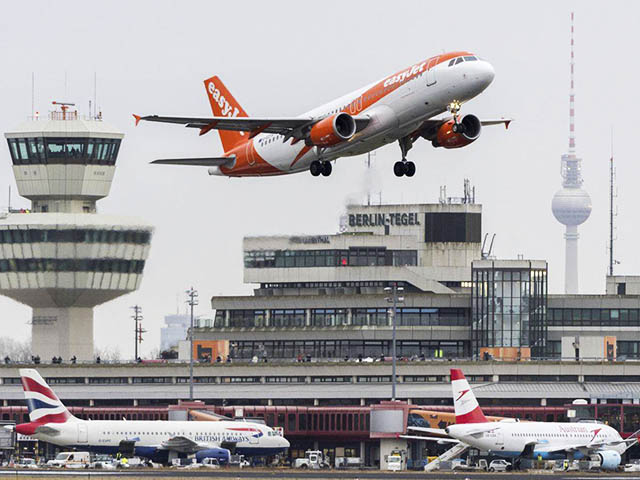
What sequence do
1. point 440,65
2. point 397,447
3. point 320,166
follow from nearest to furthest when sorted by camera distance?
point 440,65 < point 320,166 < point 397,447

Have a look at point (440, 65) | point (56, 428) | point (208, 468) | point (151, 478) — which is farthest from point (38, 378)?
point (440, 65)

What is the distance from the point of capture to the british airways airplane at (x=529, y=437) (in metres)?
163

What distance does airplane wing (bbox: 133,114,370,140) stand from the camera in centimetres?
12356

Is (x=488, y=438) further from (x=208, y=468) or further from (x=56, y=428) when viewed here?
(x=56, y=428)

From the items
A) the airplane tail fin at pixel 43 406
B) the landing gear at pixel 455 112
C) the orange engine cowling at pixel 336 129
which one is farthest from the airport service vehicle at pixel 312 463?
the landing gear at pixel 455 112

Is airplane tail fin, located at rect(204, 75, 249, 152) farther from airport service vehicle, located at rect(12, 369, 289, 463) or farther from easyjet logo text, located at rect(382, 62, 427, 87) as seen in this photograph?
easyjet logo text, located at rect(382, 62, 427, 87)

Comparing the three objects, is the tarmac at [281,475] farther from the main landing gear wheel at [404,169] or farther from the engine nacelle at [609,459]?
the main landing gear wheel at [404,169]

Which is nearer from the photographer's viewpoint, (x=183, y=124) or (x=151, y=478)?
(x=183, y=124)

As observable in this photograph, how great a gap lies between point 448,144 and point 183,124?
17578 millimetres

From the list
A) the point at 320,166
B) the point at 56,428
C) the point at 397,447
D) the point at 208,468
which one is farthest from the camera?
the point at 397,447

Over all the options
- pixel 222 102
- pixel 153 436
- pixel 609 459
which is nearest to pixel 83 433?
pixel 153 436

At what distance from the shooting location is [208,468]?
157 m

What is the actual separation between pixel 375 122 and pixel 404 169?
306 inches

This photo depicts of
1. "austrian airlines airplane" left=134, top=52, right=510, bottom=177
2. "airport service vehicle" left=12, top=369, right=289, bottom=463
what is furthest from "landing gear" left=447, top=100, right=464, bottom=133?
"airport service vehicle" left=12, top=369, right=289, bottom=463
